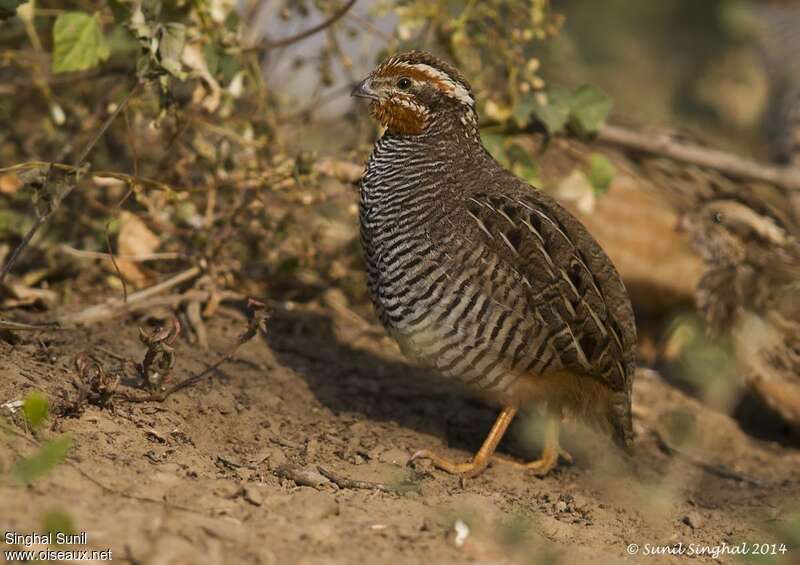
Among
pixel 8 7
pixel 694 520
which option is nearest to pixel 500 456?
pixel 694 520

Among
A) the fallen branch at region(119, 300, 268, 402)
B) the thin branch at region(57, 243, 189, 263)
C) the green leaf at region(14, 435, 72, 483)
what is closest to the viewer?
the green leaf at region(14, 435, 72, 483)

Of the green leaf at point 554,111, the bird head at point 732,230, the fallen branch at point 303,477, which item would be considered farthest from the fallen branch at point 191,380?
the bird head at point 732,230

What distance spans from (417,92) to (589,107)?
1.52 metres

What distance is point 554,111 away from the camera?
20.3 ft

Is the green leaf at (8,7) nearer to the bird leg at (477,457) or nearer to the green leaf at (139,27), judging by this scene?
the green leaf at (139,27)

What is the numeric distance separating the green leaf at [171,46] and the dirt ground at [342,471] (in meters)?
1.43

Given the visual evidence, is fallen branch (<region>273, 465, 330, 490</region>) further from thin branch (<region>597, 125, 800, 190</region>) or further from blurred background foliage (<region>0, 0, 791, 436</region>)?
thin branch (<region>597, 125, 800, 190</region>)

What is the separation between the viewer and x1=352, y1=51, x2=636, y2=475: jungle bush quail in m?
4.75

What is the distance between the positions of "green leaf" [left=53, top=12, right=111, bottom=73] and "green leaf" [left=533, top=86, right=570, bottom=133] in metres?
2.47

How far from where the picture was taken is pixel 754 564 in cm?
420

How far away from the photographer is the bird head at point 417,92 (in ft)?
16.9

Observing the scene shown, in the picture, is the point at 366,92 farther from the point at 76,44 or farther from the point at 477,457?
the point at 477,457

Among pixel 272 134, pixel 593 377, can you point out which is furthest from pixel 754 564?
pixel 272 134

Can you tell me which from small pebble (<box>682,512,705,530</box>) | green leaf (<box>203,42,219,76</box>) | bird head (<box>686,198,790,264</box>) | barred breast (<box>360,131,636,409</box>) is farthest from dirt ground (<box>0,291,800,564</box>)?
green leaf (<box>203,42,219,76</box>)
